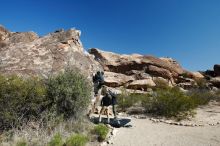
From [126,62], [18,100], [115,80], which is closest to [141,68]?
[126,62]

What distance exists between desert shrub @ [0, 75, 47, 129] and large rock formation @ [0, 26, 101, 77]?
82.0 inches

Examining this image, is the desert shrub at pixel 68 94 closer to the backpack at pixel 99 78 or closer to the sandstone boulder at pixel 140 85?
the backpack at pixel 99 78

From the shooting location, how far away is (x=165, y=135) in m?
9.66

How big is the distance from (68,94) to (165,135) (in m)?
3.52

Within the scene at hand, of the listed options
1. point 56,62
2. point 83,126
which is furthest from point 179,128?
point 56,62

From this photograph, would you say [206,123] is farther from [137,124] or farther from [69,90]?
[69,90]

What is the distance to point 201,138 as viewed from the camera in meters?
9.38

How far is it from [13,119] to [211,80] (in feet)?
112

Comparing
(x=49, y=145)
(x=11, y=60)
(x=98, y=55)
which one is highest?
(x=98, y=55)

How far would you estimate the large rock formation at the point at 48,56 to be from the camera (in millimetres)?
11094

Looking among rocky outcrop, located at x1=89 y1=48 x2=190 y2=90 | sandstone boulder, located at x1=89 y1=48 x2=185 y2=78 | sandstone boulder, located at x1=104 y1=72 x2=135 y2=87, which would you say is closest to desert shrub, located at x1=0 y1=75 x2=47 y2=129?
sandstone boulder, located at x1=104 y1=72 x2=135 y2=87

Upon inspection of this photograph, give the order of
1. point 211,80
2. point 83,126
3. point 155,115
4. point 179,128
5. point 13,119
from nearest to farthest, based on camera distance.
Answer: point 13,119, point 83,126, point 179,128, point 155,115, point 211,80

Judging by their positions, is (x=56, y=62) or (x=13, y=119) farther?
(x=56, y=62)

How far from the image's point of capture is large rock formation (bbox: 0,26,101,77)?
437 inches
